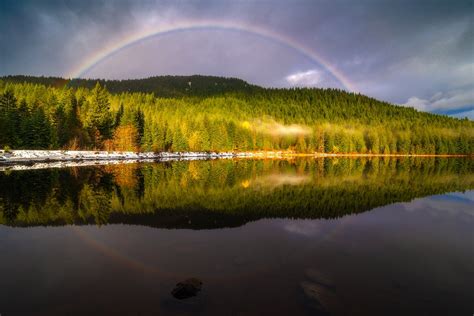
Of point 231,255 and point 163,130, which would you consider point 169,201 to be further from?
point 163,130

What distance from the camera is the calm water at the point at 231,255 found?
26.8 feet

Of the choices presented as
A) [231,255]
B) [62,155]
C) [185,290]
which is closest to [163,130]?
[62,155]

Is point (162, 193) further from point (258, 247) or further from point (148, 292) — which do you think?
point (148, 292)

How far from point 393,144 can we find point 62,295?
177067 mm

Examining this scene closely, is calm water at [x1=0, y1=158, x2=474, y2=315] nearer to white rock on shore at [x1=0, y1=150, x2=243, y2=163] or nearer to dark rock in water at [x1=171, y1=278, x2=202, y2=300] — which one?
dark rock in water at [x1=171, y1=278, x2=202, y2=300]

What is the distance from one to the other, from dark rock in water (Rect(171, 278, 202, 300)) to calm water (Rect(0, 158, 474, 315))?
155mm

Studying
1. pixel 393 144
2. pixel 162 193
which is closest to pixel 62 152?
pixel 162 193

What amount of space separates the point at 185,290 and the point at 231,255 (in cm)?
378

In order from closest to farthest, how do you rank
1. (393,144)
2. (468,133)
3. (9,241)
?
(9,241) < (393,144) < (468,133)

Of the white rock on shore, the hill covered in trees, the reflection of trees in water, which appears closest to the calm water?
the reflection of trees in water

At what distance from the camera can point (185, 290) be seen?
828 cm

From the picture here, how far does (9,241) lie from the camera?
12.6m

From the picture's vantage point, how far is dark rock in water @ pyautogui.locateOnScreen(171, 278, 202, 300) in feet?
26.9

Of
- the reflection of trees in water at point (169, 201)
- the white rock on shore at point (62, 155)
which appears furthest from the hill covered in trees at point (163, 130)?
the reflection of trees in water at point (169, 201)
